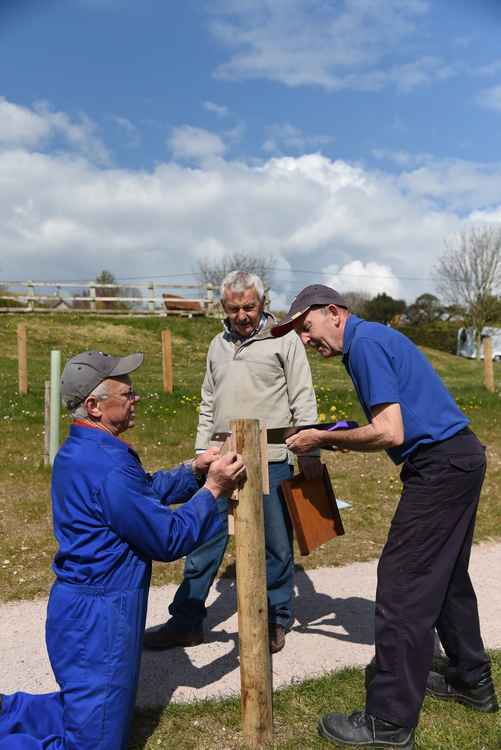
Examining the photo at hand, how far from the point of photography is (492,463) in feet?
31.6

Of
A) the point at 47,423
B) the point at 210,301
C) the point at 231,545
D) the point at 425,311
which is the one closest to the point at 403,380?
the point at 231,545

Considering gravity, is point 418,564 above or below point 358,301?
below

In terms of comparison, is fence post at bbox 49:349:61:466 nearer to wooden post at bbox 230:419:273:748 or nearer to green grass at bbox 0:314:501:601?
green grass at bbox 0:314:501:601

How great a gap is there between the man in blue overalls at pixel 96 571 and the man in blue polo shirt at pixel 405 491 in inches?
33.3

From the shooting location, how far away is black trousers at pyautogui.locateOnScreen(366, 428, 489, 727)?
9.86ft

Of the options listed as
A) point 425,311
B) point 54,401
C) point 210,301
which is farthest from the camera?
point 425,311

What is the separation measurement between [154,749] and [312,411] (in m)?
2.01

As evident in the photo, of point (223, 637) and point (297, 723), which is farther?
point (223, 637)

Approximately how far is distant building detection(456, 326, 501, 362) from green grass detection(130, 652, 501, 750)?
40094mm

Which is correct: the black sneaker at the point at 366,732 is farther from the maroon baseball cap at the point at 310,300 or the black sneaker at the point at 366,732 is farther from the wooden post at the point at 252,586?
the maroon baseball cap at the point at 310,300

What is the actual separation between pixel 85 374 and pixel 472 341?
138 ft

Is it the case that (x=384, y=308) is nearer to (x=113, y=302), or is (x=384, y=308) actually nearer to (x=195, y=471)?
(x=113, y=302)

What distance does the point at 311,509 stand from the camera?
3789 mm

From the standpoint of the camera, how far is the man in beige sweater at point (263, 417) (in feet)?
13.5
